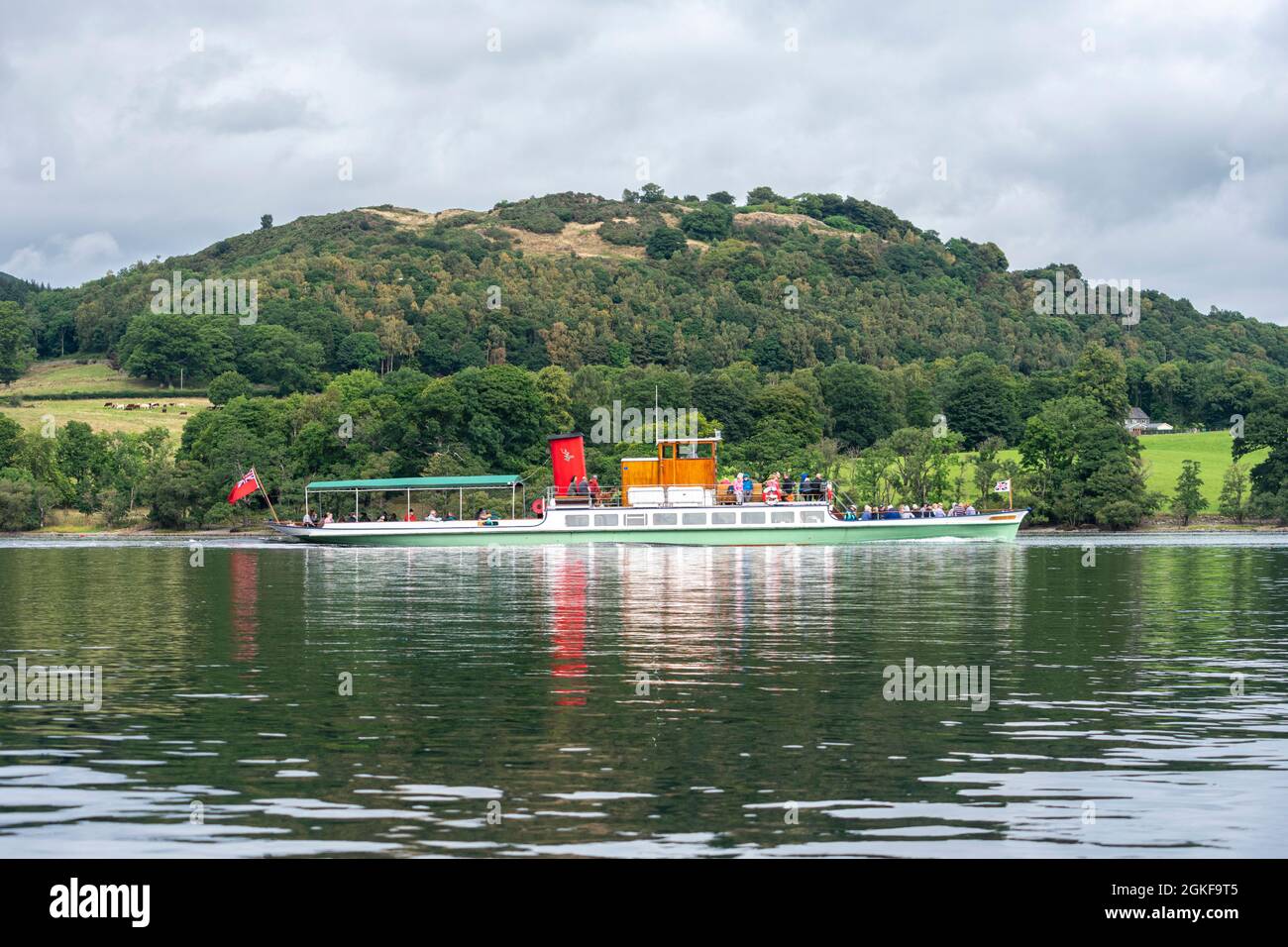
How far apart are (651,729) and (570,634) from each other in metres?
16.2

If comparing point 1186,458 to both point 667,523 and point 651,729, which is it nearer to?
point 667,523

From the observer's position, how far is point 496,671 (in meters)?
32.2

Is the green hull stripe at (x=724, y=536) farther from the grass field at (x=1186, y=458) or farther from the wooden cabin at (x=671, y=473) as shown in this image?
the grass field at (x=1186, y=458)

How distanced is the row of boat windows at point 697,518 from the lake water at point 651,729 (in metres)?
54.2

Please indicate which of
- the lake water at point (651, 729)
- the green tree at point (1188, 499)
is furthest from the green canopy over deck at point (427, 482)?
the green tree at point (1188, 499)

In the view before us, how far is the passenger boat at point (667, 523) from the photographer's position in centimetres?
10744

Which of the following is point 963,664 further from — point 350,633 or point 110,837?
point 110,837

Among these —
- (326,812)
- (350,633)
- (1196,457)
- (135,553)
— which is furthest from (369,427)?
(326,812)

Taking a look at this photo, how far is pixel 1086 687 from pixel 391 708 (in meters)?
13.9

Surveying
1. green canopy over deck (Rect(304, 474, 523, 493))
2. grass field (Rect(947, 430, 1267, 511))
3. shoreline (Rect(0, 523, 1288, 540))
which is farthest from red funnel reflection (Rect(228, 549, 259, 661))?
grass field (Rect(947, 430, 1267, 511))

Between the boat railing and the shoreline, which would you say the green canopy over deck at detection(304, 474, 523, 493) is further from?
the shoreline

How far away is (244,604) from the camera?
52.7 meters

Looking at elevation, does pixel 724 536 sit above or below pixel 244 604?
above

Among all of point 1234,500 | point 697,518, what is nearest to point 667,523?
point 697,518
